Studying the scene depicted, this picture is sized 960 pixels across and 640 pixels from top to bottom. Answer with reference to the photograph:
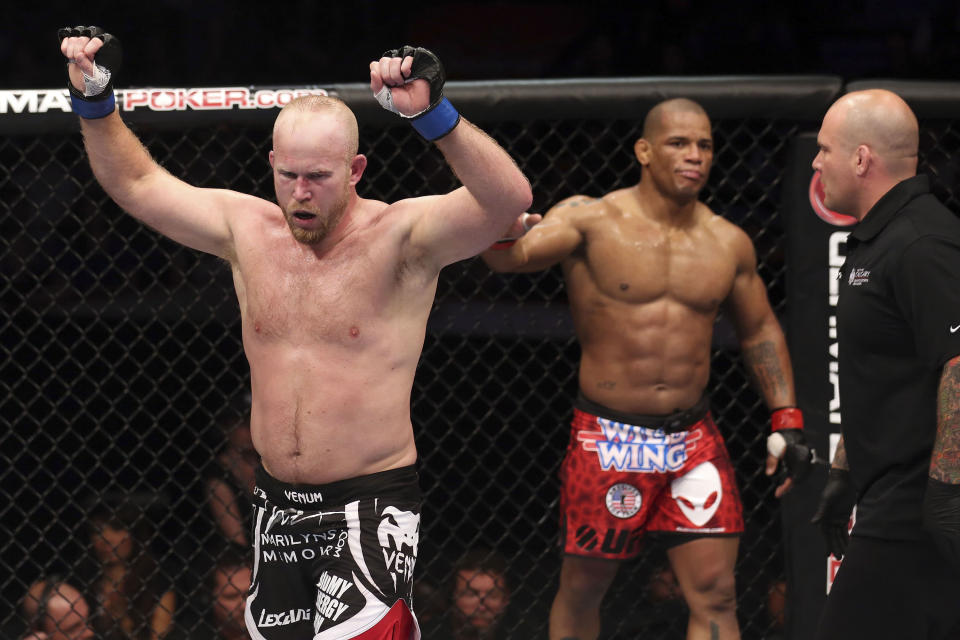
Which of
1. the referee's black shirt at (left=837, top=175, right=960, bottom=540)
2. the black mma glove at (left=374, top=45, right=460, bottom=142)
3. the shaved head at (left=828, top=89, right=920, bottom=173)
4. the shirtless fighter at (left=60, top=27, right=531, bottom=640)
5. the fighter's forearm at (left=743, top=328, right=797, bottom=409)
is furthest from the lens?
the fighter's forearm at (left=743, top=328, right=797, bottom=409)

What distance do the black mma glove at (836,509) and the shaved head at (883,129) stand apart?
688 millimetres

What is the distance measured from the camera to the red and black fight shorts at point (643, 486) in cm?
292

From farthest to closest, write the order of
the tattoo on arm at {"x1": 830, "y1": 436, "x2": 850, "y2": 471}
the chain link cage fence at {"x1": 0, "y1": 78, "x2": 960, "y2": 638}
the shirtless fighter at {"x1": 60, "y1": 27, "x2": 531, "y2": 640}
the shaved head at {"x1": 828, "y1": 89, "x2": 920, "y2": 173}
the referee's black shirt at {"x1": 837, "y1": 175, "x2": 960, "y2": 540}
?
the chain link cage fence at {"x1": 0, "y1": 78, "x2": 960, "y2": 638}, the tattoo on arm at {"x1": 830, "y1": 436, "x2": 850, "y2": 471}, the shaved head at {"x1": 828, "y1": 89, "x2": 920, "y2": 173}, the shirtless fighter at {"x1": 60, "y1": 27, "x2": 531, "y2": 640}, the referee's black shirt at {"x1": 837, "y1": 175, "x2": 960, "y2": 540}

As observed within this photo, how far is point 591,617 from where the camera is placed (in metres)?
2.96

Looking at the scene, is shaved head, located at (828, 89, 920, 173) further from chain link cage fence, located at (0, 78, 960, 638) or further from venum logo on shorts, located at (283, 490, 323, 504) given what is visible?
venum logo on shorts, located at (283, 490, 323, 504)

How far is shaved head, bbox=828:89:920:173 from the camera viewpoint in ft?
7.19

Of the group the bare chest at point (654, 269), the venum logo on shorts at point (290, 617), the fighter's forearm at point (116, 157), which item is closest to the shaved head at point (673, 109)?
the bare chest at point (654, 269)

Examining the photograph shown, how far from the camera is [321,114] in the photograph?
2105mm

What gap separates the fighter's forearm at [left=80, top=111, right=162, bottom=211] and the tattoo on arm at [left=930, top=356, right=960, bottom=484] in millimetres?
1561

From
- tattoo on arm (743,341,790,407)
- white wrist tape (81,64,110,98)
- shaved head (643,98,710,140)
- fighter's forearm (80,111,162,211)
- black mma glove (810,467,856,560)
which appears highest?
shaved head (643,98,710,140)

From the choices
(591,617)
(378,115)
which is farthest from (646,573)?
(378,115)

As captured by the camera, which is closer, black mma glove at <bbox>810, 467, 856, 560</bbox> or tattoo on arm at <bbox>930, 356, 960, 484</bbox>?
tattoo on arm at <bbox>930, 356, 960, 484</bbox>

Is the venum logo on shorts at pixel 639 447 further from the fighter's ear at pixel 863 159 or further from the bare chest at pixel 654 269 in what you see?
the fighter's ear at pixel 863 159

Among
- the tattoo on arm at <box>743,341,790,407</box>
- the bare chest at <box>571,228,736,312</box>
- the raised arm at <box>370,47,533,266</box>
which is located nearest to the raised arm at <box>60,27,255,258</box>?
the raised arm at <box>370,47,533,266</box>
